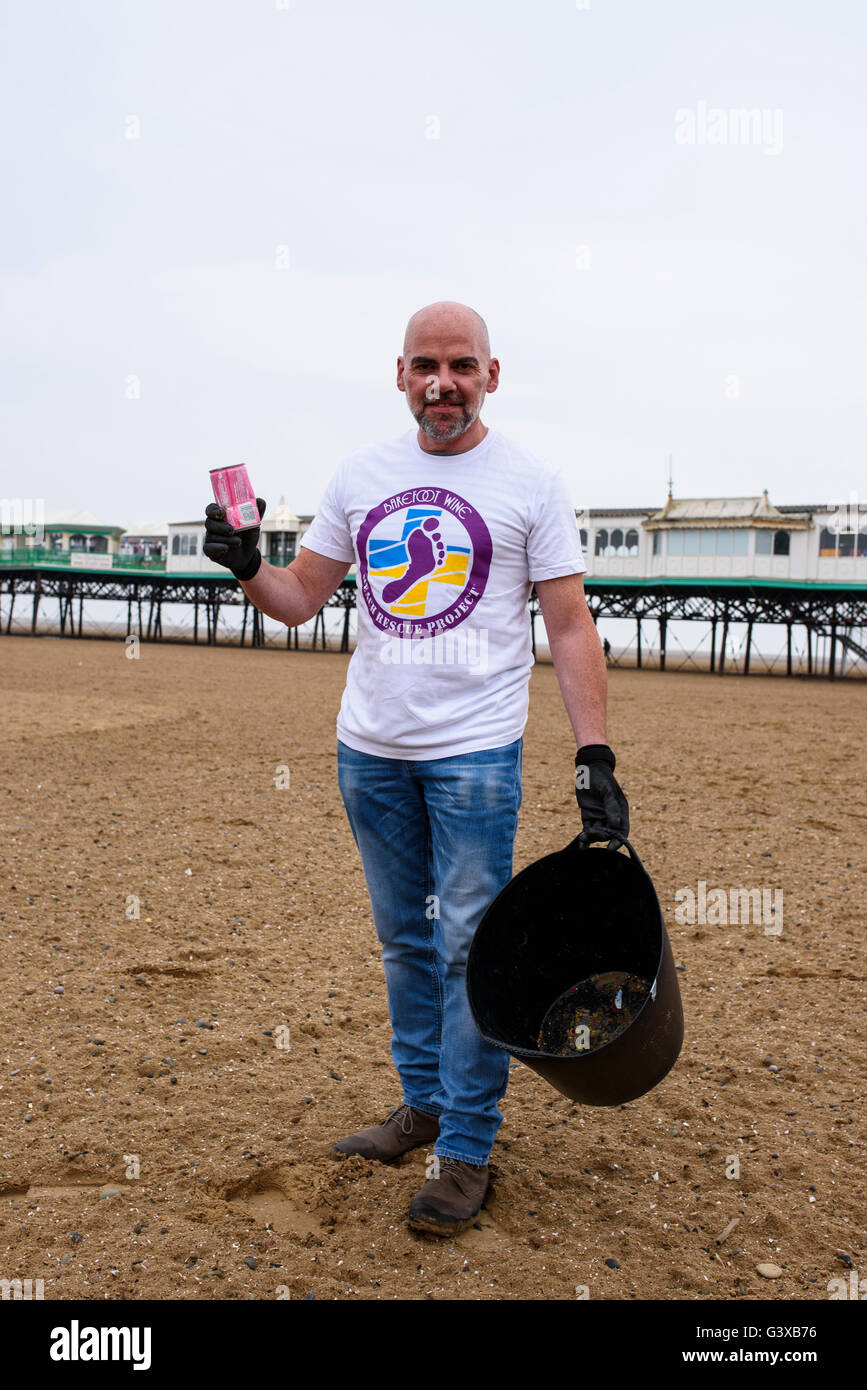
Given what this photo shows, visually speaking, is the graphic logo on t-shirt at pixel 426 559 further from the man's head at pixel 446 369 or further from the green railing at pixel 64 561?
the green railing at pixel 64 561

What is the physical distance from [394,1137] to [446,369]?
259cm

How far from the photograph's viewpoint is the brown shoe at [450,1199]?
3188mm

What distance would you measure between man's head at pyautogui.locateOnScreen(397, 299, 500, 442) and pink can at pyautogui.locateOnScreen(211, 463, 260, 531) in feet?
1.96

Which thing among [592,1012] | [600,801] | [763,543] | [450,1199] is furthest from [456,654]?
[763,543]

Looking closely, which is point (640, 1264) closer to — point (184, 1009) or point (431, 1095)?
point (431, 1095)

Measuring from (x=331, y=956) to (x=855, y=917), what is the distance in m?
3.35

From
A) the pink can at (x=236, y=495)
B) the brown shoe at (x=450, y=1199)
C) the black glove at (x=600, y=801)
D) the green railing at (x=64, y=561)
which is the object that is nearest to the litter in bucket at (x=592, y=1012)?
the brown shoe at (x=450, y=1199)

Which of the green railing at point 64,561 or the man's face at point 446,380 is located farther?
the green railing at point 64,561

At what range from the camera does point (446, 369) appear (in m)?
3.24

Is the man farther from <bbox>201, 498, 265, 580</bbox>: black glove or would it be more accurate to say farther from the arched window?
the arched window

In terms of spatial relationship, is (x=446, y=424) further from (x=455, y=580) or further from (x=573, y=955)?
(x=573, y=955)

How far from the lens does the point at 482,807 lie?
3.27 meters

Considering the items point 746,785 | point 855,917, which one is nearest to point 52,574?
point 746,785

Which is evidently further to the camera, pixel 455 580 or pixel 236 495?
pixel 236 495
